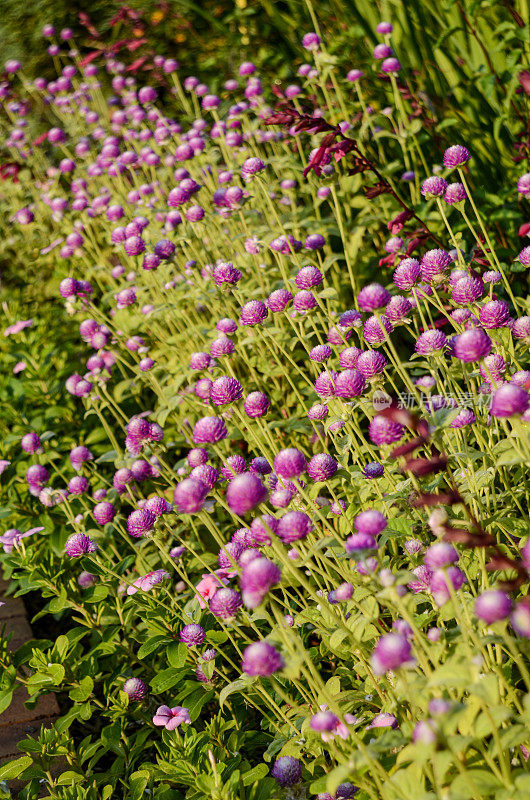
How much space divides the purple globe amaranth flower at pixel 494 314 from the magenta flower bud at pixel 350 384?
367 millimetres

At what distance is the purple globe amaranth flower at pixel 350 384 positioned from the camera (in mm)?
1741

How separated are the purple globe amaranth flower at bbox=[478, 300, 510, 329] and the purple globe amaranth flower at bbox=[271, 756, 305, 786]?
1.15m

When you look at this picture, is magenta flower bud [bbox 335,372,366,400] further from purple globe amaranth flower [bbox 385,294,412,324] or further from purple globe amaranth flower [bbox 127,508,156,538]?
purple globe amaranth flower [bbox 127,508,156,538]

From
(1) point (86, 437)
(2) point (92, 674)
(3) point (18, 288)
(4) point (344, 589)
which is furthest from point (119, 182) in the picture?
(4) point (344, 589)

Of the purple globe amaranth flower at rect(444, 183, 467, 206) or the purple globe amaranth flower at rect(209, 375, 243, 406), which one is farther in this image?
the purple globe amaranth flower at rect(444, 183, 467, 206)

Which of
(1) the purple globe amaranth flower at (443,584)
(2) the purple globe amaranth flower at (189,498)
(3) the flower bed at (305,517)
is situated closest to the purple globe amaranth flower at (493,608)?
(3) the flower bed at (305,517)

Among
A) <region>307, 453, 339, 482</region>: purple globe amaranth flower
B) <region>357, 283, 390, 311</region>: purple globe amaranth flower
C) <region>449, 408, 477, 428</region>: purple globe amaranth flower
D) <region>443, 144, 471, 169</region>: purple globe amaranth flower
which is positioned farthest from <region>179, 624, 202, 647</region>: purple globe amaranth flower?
<region>443, 144, 471, 169</region>: purple globe amaranth flower

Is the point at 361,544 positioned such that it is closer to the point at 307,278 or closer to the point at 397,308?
the point at 397,308

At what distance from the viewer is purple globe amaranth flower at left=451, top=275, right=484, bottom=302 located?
1.88m

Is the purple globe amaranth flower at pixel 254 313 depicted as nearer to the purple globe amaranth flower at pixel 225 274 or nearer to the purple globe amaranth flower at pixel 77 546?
the purple globe amaranth flower at pixel 225 274

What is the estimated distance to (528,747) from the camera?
4.77ft

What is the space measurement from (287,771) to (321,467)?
0.69 meters

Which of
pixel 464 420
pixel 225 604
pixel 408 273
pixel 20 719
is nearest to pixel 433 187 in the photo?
pixel 408 273

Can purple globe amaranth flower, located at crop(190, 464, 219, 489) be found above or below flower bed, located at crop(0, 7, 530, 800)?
above
